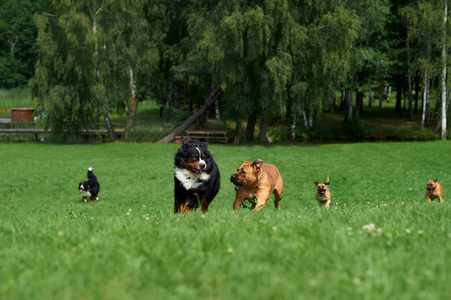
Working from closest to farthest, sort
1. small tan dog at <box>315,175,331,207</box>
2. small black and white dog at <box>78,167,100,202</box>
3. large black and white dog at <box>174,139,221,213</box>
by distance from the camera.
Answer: large black and white dog at <box>174,139,221,213</box> → small tan dog at <box>315,175,331,207</box> → small black and white dog at <box>78,167,100,202</box>

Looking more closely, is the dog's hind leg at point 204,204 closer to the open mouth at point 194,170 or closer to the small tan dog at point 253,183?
the small tan dog at point 253,183

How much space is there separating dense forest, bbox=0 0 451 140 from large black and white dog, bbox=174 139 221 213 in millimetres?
25056

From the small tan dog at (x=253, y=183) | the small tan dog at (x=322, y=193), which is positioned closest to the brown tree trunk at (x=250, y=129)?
the small tan dog at (x=322, y=193)

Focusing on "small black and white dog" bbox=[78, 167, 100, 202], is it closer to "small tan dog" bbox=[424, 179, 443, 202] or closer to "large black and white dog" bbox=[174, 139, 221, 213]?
"large black and white dog" bbox=[174, 139, 221, 213]

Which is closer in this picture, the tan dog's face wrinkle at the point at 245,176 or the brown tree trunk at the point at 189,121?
the tan dog's face wrinkle at the point at 245,176

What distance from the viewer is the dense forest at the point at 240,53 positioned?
33.4m

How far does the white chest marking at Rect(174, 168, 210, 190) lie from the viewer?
26.1ft

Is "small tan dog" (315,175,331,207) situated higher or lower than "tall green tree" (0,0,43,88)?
lower

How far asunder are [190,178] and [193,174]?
0.33ft

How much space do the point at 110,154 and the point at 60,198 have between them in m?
14.3

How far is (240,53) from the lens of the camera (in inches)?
1320

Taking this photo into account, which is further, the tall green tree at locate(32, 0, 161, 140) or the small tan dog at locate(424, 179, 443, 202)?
the tall green tree at locate(32, 0, 161, 140)

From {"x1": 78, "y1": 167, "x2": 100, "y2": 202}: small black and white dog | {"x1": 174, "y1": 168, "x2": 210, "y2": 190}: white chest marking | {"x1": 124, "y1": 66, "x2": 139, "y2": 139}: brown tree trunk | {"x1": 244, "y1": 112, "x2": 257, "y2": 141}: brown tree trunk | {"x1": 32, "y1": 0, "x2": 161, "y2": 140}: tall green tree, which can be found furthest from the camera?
{"x1": 124, "y1": 66, "x2": 139, "y2": 139}: brown tree trunk

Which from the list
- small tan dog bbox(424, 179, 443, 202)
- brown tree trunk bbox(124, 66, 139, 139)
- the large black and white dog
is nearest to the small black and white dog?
the large black and white dog
